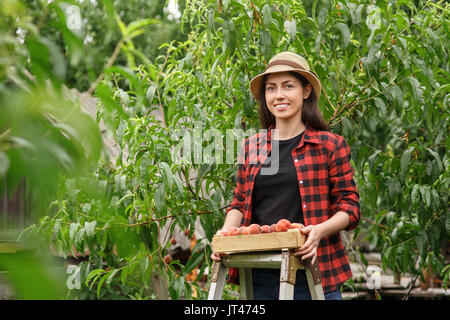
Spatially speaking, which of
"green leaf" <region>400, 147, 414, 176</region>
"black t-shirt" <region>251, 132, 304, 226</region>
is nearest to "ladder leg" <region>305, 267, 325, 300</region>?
"black t-shirt" <region>251, 132, 304, 226</region>

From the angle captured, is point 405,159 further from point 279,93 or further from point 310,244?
point 310,244

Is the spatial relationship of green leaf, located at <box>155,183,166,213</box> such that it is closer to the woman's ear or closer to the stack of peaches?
the stack of peaches

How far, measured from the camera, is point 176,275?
97.4 inches

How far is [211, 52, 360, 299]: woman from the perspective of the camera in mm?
1828

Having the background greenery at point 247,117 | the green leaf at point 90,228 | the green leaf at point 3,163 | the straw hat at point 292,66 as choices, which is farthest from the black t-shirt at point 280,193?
the green leaf at point 3,163

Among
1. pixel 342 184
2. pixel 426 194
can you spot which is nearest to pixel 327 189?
pixel 342 184

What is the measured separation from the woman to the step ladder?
39 millimetres

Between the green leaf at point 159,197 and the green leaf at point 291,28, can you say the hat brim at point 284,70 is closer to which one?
the green leaf at point 291,28

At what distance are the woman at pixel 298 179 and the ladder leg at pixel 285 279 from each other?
0.38 ft

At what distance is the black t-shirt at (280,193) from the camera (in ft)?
6.18

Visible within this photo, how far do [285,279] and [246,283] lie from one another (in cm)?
36

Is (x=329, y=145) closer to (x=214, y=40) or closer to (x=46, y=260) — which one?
(x=214, y=40)

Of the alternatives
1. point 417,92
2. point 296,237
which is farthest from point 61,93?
point 417,92

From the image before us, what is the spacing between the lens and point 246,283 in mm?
1910
